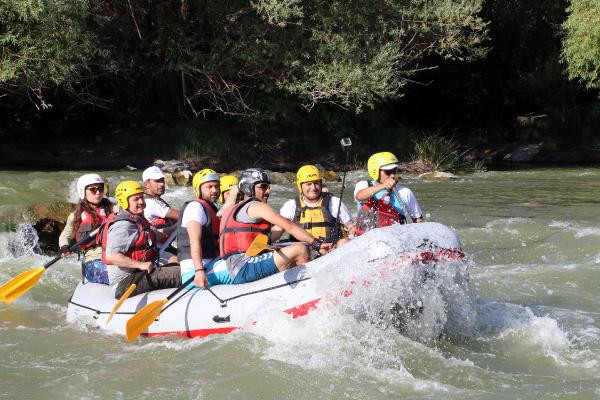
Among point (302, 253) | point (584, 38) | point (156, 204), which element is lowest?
point (302, 253)

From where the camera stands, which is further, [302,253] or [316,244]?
[302,253]

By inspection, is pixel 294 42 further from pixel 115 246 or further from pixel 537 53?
pixel 115 246

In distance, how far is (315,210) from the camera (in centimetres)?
675

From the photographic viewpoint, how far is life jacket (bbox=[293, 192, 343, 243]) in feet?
22.1

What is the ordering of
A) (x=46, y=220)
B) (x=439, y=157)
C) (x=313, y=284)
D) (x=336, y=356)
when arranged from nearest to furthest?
(x=336, y=356), (x=313, y=284), (x=46, y=220), (x=439, y=157)

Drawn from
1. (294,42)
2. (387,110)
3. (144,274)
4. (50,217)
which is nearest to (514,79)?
(387,110)

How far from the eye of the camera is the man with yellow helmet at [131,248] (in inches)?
261

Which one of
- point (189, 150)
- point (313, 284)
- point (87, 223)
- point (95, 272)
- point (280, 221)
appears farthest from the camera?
point (189, 150)

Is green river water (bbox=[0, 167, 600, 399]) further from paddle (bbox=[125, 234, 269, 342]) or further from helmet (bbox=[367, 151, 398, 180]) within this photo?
helmet (bbox=[367, 151, 398, 180])

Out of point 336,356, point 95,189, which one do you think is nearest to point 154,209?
point 95,189

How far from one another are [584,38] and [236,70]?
749 cm

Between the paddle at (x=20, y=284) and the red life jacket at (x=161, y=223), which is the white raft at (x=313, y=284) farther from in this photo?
the red life jacket at (x=161, y=223)

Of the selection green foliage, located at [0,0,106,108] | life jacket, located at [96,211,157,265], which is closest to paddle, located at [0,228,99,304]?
life jacket, located at [96,211,157,265]

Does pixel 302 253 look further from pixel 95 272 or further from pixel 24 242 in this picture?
pixel 24 242
